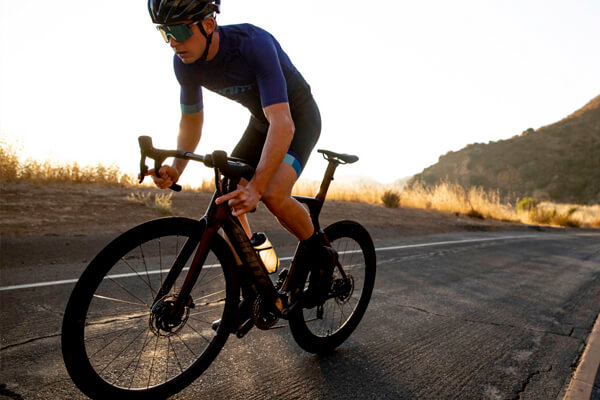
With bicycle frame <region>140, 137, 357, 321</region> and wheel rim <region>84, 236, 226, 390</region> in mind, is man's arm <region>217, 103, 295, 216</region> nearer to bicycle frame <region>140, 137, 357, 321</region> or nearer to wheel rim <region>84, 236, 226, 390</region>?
bicycle frame <region>140, 137, 357, 321</region>

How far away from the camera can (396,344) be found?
314 centimetres

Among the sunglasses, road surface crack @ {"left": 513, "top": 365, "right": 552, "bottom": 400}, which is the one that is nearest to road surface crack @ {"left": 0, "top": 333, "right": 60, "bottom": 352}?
the sunglasses

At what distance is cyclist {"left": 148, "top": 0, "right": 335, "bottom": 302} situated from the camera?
216 centimetres

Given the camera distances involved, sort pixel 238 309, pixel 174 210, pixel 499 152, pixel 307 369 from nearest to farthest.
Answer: pixel 238 309 < pixel 307 369 < pixel 174 210 < pixel 499 152

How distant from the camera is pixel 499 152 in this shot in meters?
70.4

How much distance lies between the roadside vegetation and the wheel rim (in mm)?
6091

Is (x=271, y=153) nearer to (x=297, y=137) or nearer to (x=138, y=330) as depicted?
(x=297, y=137)

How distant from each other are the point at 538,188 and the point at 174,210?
62.3 metres

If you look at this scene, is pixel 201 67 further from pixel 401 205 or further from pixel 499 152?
pixel 499 152

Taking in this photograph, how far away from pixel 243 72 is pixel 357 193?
53.4ft

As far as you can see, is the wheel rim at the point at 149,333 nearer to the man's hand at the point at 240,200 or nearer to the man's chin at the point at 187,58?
the man's hand at the point at 240,200

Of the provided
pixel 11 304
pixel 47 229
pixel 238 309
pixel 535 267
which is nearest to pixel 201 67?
pixel 238 309

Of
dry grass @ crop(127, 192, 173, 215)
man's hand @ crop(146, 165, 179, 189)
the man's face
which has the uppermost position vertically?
the man's face

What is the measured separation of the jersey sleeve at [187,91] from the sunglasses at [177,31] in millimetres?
283
